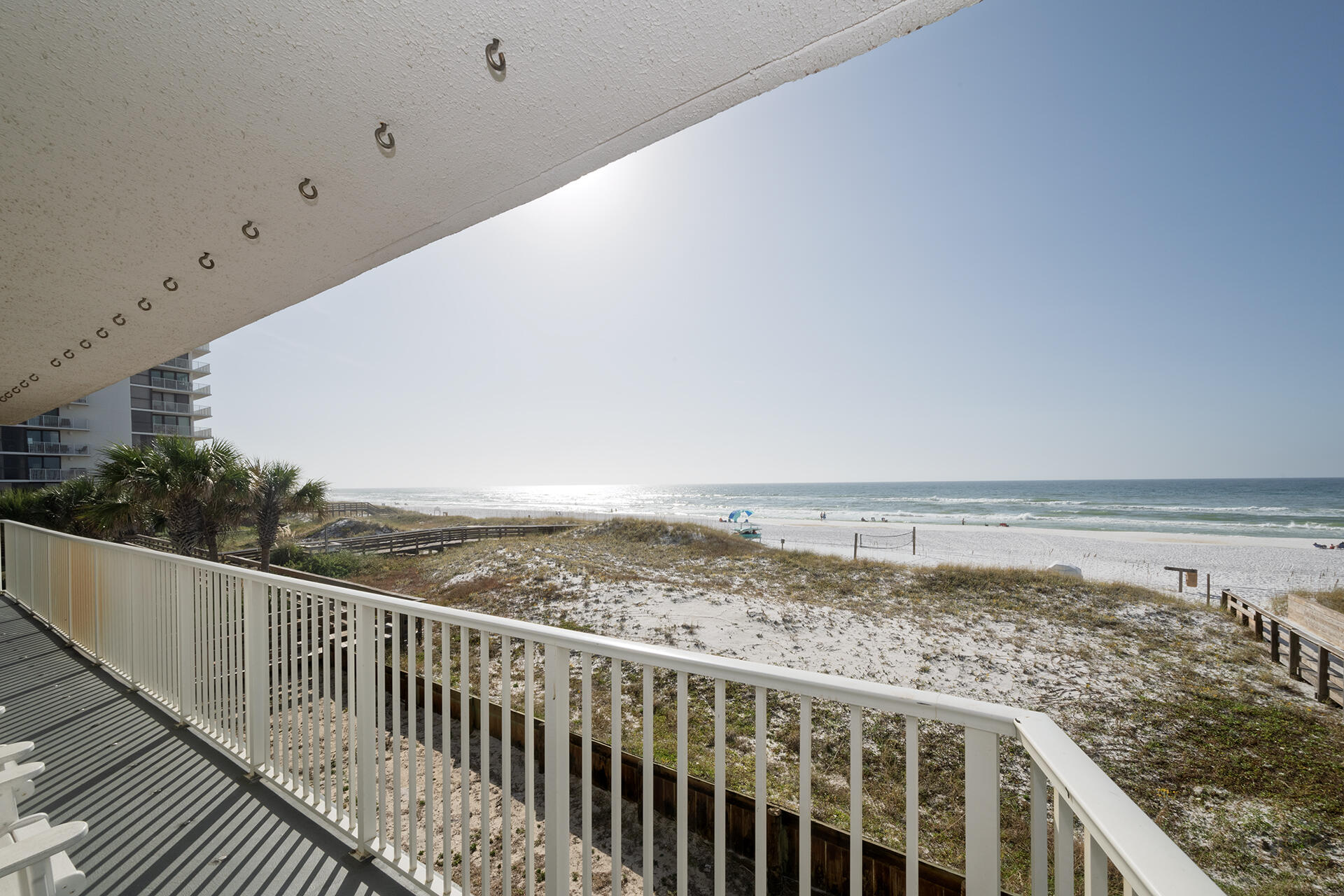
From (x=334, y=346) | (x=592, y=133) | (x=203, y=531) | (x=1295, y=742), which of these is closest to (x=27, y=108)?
(x=592, y=133)

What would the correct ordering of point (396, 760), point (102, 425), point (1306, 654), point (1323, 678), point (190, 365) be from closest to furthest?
1. point (396, 760)
2. point (1323, 678)
3. point (1306, 654)
4. point (102, 425)
5. point (190, 365)

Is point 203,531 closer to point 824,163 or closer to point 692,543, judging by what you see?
point 692,543

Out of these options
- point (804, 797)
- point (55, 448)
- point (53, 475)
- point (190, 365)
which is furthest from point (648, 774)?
point (190, 365)

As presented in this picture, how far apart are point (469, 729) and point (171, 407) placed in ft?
131

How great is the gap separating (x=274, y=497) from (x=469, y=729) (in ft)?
30.0

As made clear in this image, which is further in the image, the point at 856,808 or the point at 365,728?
the point at 365,728

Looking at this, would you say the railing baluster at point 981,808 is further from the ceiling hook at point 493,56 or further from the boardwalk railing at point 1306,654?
the boardwalk railing at point 1306,654

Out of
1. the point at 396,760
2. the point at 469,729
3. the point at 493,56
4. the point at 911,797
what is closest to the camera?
the point at 911,797

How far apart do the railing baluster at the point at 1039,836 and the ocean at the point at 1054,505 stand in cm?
2844

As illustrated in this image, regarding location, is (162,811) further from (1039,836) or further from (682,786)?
(1039,836)

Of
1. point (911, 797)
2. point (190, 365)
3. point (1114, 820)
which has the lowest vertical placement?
point (911, 797)

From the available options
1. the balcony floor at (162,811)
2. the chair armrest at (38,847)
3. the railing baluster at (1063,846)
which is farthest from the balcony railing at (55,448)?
the railing baluster at (1063,846)

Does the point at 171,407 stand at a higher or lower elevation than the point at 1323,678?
higher

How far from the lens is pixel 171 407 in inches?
1171
